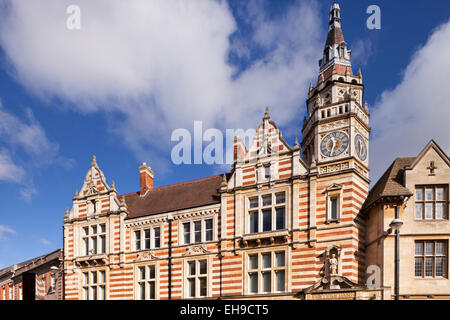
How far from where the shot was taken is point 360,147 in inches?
1001

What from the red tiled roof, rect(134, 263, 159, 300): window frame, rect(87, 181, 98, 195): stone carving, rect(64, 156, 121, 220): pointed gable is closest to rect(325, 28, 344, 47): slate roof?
the red tiled roof

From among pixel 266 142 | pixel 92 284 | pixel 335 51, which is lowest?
pixel 92 284

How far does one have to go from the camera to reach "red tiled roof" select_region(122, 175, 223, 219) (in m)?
28.4

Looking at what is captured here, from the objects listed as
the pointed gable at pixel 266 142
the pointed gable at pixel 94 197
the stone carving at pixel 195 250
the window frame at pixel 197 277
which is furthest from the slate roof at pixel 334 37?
the pointed gable at pixel 94 197

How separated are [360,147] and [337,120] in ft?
7.23

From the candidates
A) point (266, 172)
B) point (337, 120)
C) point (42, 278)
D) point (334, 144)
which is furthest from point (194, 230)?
point (42, 278)

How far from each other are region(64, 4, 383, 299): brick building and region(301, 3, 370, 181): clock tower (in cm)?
7

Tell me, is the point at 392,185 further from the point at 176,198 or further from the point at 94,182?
the point at 94,182

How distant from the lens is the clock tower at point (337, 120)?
967 inches

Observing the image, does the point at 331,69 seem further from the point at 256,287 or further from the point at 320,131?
the point at 256,287

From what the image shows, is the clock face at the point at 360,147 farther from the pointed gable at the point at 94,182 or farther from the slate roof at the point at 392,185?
the pointed gable at the point at 94,182

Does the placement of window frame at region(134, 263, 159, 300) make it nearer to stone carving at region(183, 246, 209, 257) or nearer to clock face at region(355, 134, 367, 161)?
stone carving at region(183, 246, 209, 257)

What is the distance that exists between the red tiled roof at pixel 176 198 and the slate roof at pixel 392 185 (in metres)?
9.73
